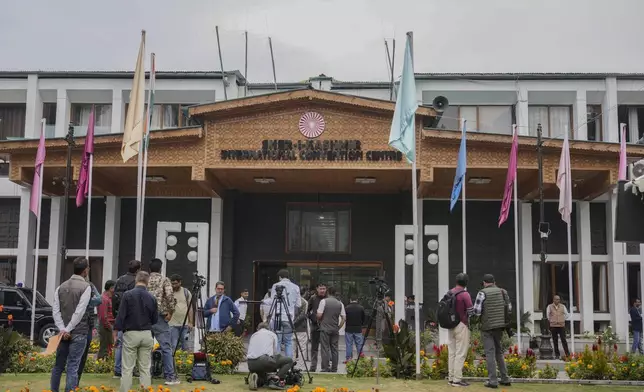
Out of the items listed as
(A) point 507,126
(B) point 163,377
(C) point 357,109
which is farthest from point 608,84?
(B) point 163,377

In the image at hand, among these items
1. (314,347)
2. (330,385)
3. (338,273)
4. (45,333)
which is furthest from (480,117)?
(330,385)

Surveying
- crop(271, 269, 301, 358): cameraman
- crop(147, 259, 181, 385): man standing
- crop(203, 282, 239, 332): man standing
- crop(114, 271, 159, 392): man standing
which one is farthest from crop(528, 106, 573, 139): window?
crop(114, 271, 159, 392): man standing

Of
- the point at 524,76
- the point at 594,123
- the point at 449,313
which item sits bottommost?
the point at 449,313

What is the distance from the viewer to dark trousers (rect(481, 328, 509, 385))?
11477 millimetres

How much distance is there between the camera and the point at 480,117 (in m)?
27.9

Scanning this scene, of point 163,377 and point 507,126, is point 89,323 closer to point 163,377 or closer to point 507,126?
point 163,377

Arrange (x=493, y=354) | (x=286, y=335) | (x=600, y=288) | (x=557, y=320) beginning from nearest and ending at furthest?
(x=493, y=354) → (x=286, y=335) → (x=557, y=320) → (x=600, y=288)

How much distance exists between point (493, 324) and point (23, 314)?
14266mm

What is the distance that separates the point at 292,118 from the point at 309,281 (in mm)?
6787

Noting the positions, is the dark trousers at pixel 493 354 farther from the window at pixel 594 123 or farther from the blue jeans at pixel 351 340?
the window at pixel 594 123

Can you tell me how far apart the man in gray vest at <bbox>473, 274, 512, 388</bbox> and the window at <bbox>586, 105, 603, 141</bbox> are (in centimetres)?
1742

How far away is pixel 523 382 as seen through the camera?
12.2m

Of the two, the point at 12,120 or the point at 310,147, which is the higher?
the point at 12,120

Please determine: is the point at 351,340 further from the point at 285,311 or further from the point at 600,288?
the point at 600,288
